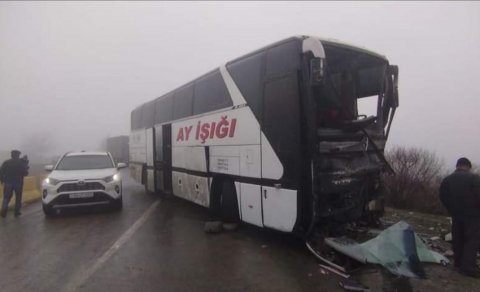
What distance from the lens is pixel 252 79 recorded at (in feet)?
23.4

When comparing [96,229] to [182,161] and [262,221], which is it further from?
[262,221]

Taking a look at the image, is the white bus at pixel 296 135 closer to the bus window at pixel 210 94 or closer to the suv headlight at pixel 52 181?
the bus window at pixel 210 94

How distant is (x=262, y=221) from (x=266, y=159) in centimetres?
114

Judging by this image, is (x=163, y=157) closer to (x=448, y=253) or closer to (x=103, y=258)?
(x=103, y=258)

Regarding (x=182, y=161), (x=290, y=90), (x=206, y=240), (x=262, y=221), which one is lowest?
(x=206, y=240)

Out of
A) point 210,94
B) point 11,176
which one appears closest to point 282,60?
point 210,94

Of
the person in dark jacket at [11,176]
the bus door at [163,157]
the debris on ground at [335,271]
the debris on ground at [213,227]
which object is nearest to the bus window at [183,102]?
the bus door at [163,157]

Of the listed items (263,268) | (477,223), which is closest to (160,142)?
(263,268)

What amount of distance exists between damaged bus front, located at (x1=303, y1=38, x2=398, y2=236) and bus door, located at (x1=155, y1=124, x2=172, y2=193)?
6391mm

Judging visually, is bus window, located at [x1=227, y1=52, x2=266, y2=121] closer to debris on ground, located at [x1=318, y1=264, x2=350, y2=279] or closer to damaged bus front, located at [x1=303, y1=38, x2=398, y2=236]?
damaged bus front, located at [x1=303, y1=38, x2=398, y2=236]

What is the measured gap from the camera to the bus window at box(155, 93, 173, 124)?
12.1m

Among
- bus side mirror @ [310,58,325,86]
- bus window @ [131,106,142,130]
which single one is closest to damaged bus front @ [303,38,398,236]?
bus side mirror @ [310,58,325,86]

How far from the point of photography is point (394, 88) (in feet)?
24.0

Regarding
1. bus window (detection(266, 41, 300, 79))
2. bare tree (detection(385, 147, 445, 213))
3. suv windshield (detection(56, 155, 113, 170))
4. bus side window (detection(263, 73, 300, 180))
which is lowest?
bare tree (detection(385, 147, 445, 213))
